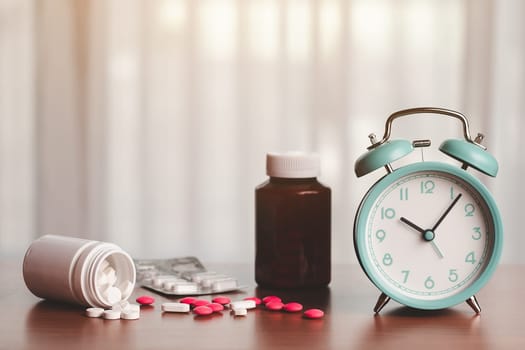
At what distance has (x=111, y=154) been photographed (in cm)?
297

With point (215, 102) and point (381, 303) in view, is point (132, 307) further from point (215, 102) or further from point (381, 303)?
point (215, 102)

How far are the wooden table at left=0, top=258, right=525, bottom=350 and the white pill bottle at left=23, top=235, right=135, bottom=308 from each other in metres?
0.02

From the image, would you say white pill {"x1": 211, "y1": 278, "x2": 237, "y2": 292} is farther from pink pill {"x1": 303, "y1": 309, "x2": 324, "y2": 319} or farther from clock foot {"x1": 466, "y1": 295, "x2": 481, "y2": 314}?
clock foot {"x1": 466, "y1": 295, "x2": 481, "y2": 314}

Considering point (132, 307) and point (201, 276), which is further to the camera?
point (201, 276)

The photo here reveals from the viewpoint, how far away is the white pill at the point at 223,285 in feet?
4.04

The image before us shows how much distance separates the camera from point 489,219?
44.4 inches

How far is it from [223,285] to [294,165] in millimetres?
202

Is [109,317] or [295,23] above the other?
[295,23]

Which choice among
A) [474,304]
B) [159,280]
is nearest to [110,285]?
[159,280]

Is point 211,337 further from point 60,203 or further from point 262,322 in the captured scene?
point 60,203

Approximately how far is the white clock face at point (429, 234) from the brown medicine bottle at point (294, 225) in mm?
133

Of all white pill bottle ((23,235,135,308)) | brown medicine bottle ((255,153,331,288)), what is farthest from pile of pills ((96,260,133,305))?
brown medicine bottle ((255,153,331,288))

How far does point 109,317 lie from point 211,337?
15cm

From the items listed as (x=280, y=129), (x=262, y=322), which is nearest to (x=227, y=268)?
(x=262, y=322)
